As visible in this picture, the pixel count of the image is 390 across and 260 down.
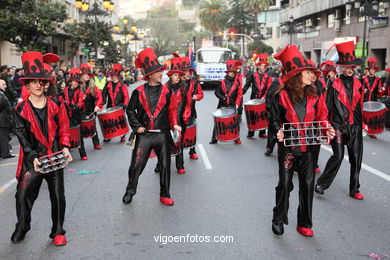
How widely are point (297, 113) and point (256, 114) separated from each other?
578 cm

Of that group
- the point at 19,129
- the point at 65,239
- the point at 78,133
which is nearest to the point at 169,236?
the point at 65,239

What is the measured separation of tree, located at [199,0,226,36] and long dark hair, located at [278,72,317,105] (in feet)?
267

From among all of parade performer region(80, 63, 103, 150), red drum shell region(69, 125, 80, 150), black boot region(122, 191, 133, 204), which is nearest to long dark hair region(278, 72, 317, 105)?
black boot region(122, 191, 133, 204)

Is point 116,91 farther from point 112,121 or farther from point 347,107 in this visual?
point 347,107

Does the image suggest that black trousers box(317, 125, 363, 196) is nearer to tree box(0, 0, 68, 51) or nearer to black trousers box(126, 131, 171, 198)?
black trousers box(126, 131, 171, 198)

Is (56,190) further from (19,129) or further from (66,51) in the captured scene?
(66,51)

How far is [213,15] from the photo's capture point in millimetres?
84688

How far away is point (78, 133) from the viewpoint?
30.3ft

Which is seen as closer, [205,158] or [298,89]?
[298,89]

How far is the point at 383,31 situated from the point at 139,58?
3009 centimetres

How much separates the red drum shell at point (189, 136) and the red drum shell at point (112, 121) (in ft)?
7.46

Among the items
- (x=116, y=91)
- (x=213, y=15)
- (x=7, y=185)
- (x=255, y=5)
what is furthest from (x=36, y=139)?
(x=213, y=15)

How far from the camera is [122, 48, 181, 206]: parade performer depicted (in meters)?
6.17

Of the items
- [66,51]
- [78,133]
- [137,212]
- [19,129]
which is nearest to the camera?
[19,129]
